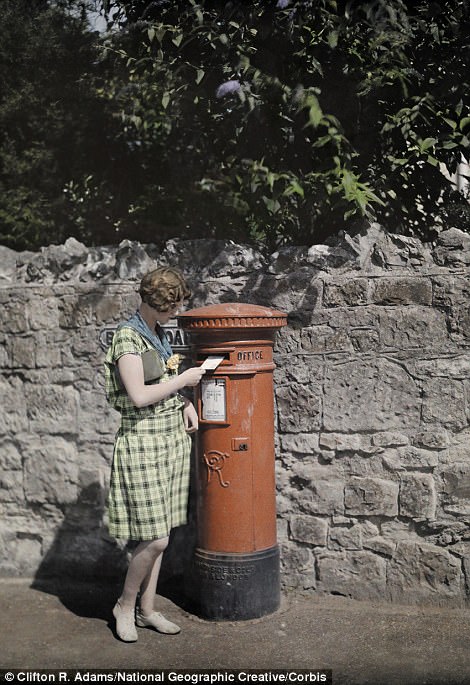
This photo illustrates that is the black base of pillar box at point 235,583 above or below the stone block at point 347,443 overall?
below

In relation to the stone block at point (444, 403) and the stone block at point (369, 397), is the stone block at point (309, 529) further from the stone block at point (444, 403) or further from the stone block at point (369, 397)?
the stone block at point (444, 403)

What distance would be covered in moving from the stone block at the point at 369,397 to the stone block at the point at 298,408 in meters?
0.06

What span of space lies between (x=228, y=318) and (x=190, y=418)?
0.62 meters

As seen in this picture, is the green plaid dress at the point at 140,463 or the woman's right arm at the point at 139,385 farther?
the green plaid dress at the point at 140,463

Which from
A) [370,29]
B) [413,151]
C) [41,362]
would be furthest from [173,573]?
[370,29]

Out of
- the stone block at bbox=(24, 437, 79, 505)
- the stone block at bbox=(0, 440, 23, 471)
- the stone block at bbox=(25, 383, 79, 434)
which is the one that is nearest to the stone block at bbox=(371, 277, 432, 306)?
the stone block at bbox=(25, 383, 79, 434)

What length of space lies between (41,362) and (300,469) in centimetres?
186

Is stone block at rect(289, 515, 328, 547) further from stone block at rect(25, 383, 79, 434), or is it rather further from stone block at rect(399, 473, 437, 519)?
stone block at rect(25, 383, 79, 434)

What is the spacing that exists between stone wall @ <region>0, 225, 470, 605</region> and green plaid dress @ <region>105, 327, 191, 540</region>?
35.2 inches

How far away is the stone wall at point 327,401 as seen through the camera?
4.69 m

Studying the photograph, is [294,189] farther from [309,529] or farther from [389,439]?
[309,529]

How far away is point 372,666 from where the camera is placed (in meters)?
4.01

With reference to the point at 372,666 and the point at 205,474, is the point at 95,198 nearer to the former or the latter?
the point at 205,474

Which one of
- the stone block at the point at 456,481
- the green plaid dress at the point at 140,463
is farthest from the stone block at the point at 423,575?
the green plaid dress at the point at 140,463
